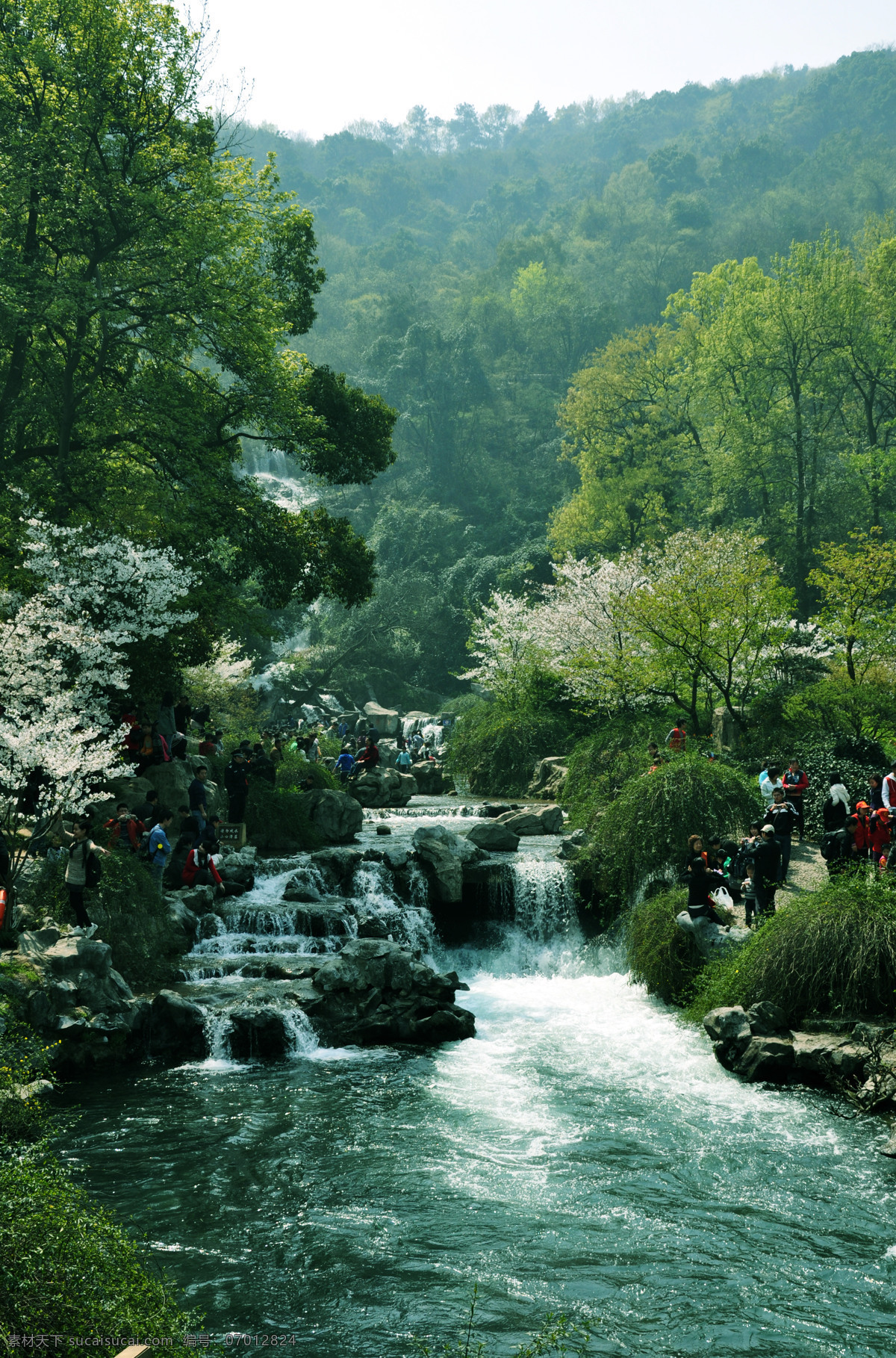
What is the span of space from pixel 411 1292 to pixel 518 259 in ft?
280

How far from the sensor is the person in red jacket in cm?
1584

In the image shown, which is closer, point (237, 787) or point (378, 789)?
point (237, 787)

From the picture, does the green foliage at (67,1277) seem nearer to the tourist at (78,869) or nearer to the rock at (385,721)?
the tourist at (78,869)

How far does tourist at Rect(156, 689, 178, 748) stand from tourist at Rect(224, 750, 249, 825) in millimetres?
1364

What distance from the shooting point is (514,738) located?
28344 millimetres

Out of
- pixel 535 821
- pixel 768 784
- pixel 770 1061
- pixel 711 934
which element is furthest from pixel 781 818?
pixel 535 821

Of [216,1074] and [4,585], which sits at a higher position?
[4,585]

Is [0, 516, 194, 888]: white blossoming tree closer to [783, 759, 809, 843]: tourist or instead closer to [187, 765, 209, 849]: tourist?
[187, 765, 209, 849]: tourist

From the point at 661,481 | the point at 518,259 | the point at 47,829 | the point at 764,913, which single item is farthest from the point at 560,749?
the point at 518,259

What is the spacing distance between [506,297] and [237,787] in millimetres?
66283

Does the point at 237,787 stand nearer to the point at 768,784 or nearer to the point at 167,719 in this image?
the point at 167,719

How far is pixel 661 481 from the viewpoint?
143 feet

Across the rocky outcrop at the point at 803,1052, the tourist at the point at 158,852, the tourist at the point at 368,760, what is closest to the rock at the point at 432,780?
the tourist at the point at 368,760

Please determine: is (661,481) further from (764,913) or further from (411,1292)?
(411,1292)
